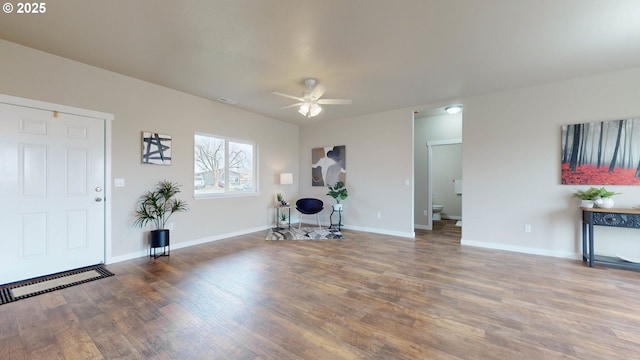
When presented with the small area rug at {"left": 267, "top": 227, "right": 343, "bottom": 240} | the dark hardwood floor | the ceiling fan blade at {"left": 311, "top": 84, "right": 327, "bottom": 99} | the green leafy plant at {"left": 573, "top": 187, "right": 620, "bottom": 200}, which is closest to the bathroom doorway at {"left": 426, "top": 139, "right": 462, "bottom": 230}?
the green leafy plant at {"left": 573, "top": 187, "right": 620, "bottom": 200}

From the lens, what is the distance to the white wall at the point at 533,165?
11.6 feet

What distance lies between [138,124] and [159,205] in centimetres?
130

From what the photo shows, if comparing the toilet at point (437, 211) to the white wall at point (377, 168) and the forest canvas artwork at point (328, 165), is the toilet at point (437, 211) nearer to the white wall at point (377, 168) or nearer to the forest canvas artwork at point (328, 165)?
the white wall at point (377, 168)

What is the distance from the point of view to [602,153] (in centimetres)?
359

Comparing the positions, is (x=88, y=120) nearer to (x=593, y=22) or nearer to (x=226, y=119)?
(x=226, y=119)

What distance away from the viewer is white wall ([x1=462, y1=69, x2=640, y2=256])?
3541 mm

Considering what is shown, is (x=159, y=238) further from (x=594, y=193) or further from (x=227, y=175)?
(x=594, y=193)

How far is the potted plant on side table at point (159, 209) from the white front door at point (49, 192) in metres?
0.49

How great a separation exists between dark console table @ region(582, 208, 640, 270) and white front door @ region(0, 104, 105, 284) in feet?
22.3

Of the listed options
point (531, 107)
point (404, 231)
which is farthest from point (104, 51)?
point (531, 107)

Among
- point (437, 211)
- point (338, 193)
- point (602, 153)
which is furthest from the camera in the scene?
point (437, 211)

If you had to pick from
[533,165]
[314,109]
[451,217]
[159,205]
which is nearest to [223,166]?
[159,205]

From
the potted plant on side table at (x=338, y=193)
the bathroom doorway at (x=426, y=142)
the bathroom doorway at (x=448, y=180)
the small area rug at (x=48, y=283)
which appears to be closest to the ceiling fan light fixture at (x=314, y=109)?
the potted plant on side table at (x=338, y=193)

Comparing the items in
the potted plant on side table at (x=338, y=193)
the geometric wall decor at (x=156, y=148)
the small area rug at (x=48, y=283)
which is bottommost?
the small area rug at (x=48, y=283)
